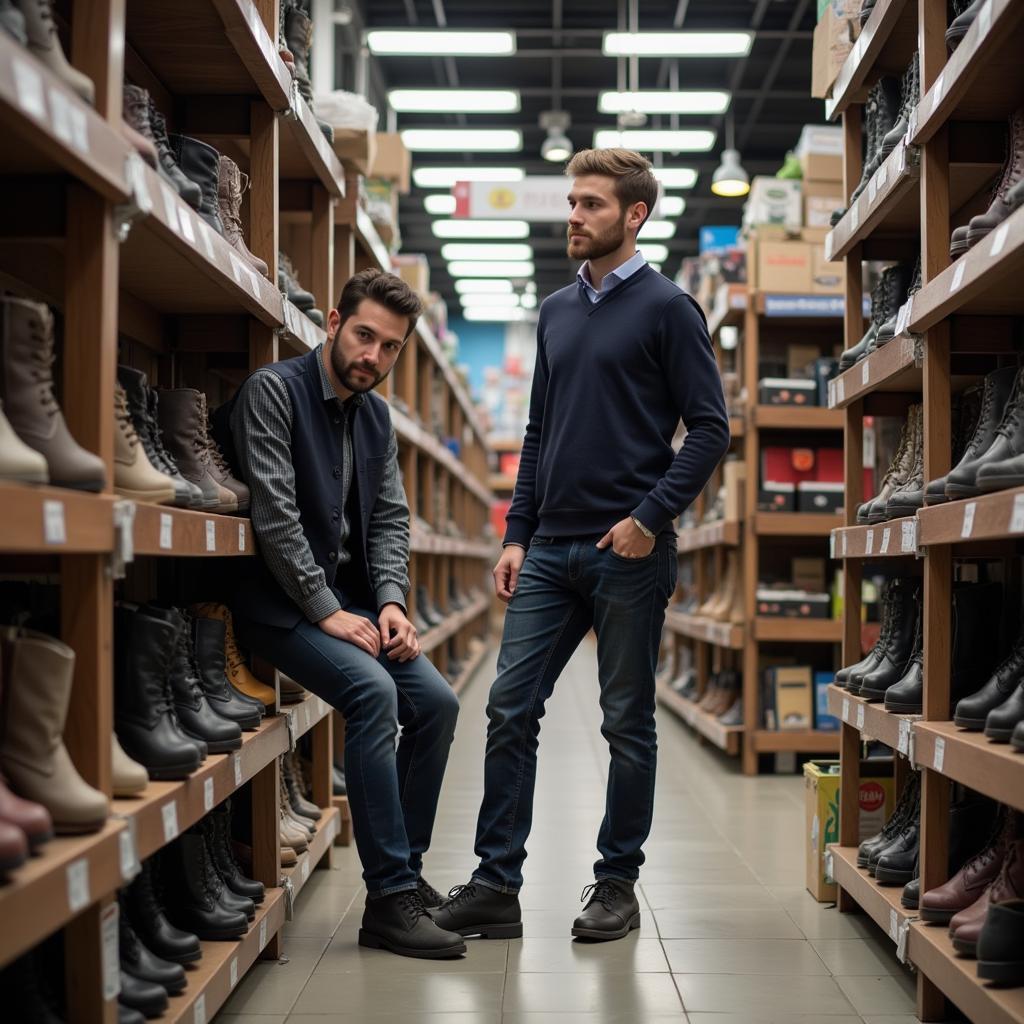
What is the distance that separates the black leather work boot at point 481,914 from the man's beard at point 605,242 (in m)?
1.57

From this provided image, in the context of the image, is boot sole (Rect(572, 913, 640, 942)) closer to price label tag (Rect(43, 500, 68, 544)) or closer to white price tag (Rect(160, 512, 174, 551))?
white price tag (Rect(160, 512, 174, 551))

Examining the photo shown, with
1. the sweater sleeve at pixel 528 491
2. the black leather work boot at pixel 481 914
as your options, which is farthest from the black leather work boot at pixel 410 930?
the sweater sleeve at pixel 528 491

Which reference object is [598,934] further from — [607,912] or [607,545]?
[607,545]

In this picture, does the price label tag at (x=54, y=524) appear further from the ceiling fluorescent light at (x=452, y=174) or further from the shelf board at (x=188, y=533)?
the ceiling fluorescent light at (x=452, y=174)

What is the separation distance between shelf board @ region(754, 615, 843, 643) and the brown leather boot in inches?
169

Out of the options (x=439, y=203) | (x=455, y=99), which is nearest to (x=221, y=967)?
(x=455, y=99)

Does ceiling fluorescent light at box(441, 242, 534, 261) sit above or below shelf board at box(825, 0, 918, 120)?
above

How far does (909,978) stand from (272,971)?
141 cm

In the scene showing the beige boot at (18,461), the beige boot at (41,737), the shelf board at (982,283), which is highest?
the shelf board at (982,283)

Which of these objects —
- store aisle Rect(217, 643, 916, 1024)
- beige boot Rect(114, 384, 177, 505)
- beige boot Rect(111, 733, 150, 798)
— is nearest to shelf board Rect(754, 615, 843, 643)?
store aisle Rect(217, 643, 916, 1024)

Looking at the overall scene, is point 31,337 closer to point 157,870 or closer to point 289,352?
point 157,870

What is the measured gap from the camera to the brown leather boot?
1.71 metres

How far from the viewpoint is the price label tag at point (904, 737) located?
2604 millimetres

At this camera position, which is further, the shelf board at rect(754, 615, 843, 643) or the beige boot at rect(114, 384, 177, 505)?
the shelf board at rect(754, 615, 843, 643)
